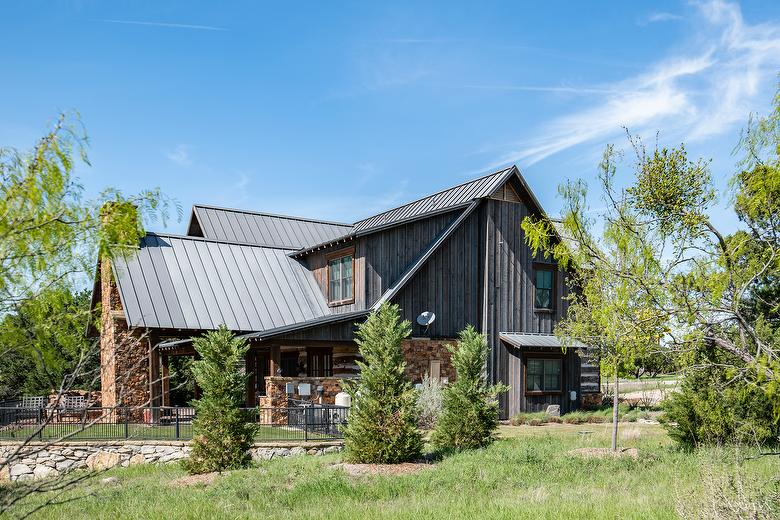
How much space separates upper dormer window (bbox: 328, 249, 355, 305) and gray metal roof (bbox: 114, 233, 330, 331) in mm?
638

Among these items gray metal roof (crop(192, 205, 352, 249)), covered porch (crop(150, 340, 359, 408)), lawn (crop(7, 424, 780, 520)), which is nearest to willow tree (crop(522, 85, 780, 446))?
lawn (crop(7, 424, 780, 520))

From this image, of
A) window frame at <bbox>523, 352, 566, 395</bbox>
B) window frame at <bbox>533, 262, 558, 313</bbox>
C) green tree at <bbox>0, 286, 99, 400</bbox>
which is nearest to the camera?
green tree at <bbox>0, 286, 99, 400</bbox>

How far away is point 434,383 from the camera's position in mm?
22953

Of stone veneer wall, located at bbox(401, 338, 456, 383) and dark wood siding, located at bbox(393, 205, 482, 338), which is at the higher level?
dark wood siding, located at bbox(393, 205, 482, 338)

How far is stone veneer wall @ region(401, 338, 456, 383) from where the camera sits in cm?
2471

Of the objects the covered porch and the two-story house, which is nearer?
the covered porch

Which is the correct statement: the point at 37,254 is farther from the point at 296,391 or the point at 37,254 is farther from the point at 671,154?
the point at 296,391

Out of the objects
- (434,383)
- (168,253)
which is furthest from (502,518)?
(168,253)

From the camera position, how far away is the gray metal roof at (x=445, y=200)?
26453mm

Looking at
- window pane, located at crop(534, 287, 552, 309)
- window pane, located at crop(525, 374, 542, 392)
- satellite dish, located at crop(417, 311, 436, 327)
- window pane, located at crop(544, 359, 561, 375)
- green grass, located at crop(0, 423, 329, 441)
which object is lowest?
green grass, located at crop(0, 423, 329, 441)

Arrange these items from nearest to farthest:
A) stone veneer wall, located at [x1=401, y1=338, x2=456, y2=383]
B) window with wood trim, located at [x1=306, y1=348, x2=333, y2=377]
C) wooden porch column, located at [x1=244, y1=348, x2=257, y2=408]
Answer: stone veneer wall, located at [x1=401, y1=338, x2=456, y2=383]
wooden porch column, located at [x1=244, y1=348, x2=257, y2=408]
window with wood trim, located at [x1=306, y1=348, x2=333, y2=377]

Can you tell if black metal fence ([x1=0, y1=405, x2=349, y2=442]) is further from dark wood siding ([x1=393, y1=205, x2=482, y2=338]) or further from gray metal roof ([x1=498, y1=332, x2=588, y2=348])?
gray metal roof ([x1=498, y1=332, x2=588, y2=348])

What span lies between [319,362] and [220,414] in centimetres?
1023

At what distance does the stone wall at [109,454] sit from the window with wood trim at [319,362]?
724cm
